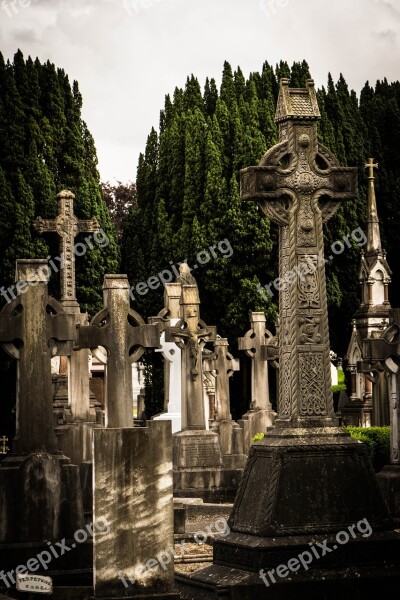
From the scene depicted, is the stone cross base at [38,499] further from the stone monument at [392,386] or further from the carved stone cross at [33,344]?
the stone monument at [392,386]

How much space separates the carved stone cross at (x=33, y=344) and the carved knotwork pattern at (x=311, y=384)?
121 inches

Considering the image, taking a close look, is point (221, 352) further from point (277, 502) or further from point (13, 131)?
point (13, 131)

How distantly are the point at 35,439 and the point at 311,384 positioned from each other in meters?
3.21

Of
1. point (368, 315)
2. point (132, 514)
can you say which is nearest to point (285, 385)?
point (132, 514)

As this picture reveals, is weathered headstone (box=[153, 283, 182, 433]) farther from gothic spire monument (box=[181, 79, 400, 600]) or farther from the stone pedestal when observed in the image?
the stone pedestal

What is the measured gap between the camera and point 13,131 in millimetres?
37219

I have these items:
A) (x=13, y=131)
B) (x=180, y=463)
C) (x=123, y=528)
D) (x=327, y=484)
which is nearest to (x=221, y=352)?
(x=180, y=463)

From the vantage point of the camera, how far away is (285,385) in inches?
427

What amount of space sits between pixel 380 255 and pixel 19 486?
1908 cm

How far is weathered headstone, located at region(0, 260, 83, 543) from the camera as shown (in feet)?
39.4

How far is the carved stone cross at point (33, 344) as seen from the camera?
41.4 feet

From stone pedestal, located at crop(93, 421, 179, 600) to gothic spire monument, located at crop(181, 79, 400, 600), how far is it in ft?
3.25

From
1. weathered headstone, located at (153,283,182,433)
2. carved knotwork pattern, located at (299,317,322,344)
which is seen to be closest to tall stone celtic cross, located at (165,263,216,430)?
weathered headstone, located at (153,283,182,433)

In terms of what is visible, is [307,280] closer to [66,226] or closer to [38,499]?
[38,499]
